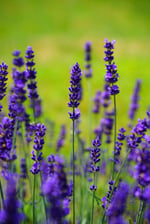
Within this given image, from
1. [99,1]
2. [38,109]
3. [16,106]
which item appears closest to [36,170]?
[16,106]

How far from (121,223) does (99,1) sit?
56.7ft

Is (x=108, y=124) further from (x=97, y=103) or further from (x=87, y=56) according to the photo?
(x=87, y=56)

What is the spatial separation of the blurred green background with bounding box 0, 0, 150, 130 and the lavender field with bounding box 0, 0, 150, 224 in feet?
0.17

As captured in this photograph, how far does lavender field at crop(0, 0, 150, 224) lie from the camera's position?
3.53 feet

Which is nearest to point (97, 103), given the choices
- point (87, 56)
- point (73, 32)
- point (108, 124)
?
point (87, 56)

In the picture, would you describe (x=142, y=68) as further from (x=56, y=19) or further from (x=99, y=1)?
(x=99, y=1)

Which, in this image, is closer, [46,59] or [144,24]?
[46,59]

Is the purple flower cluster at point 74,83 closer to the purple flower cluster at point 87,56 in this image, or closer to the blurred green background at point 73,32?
the purple flower cluster at point 87,56

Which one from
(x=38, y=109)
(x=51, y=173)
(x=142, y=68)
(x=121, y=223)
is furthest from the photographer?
(x=142, y=68)

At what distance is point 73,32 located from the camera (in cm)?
1489

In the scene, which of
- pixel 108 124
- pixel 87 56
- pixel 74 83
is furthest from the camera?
pixel 87 56

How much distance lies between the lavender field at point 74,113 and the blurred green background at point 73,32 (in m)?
0.05

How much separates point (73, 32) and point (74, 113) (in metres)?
14.0

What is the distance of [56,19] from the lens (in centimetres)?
1554
